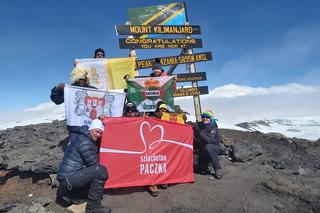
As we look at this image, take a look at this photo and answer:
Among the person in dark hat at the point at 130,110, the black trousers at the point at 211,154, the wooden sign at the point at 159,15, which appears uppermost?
the wooden sign at the point at 159,15

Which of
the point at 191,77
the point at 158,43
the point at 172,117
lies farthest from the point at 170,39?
the point at 172,117

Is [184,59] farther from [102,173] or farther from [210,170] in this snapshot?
[102,173]

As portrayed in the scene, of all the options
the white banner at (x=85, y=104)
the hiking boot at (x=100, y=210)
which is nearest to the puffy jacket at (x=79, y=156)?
the hiking boot at (x=100, y=210)

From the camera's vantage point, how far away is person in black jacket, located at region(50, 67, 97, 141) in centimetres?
812

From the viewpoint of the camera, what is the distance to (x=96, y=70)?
10281 mm

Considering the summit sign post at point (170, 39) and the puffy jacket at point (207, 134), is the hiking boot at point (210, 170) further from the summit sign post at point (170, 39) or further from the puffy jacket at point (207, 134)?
the summit sign post at point (170, 39)

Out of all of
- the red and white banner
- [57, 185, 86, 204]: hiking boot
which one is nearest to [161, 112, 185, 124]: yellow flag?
the red and white banner

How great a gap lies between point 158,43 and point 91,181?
27.1 ft

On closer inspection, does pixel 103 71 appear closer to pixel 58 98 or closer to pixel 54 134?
pixel 58 98

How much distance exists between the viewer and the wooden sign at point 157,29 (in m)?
13.2

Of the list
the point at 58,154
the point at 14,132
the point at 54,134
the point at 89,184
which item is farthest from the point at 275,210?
the point at 14,132

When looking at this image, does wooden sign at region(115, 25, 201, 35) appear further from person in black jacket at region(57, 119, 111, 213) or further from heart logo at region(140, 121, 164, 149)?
person in black jacket at region(57, 119, 111, 213)

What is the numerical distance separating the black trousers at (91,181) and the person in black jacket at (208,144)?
2.95 m

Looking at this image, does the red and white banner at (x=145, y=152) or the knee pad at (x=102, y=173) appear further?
the red and white banner at (x=145, y=152)
